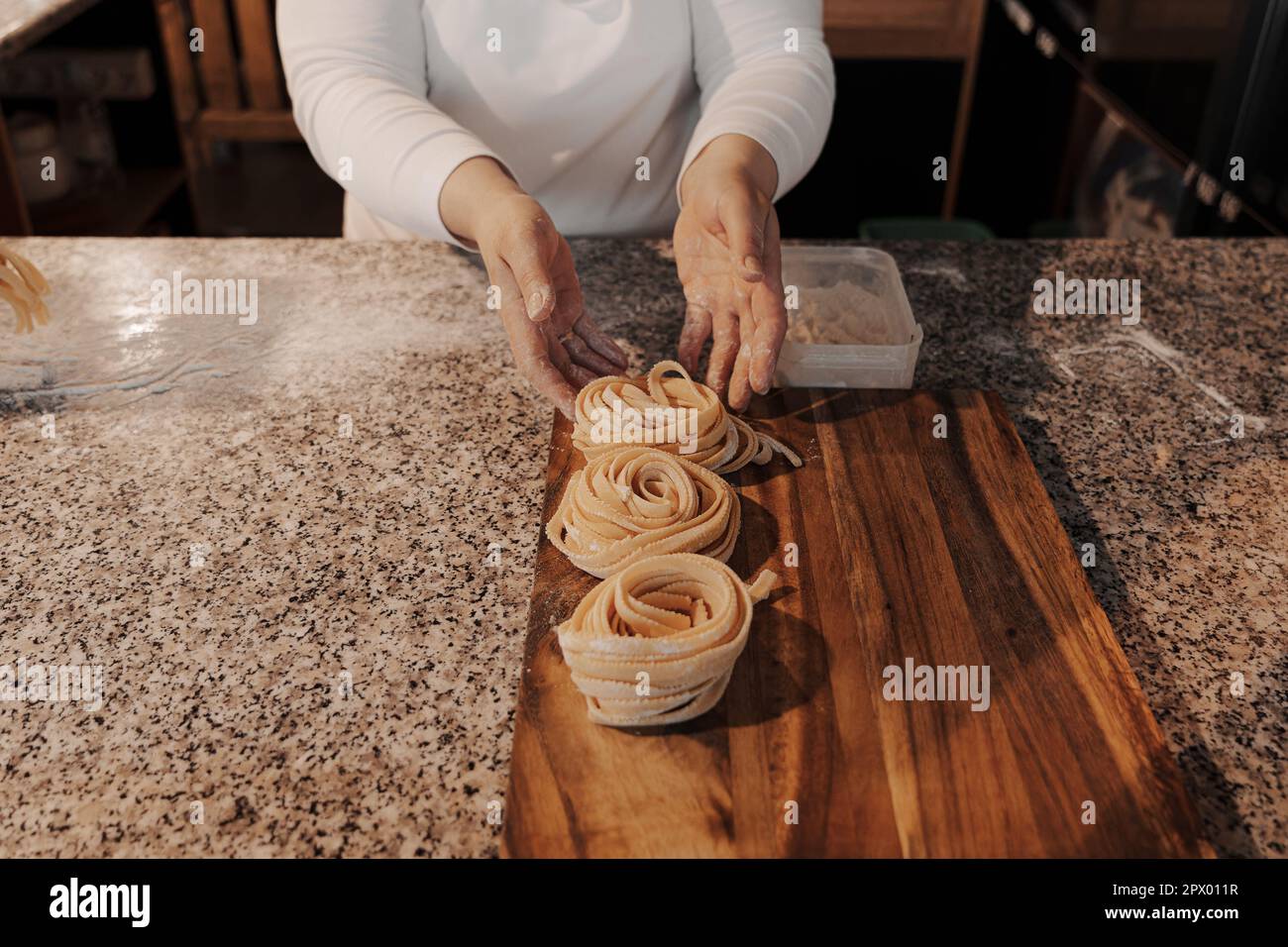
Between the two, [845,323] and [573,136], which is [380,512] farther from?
[573,136]

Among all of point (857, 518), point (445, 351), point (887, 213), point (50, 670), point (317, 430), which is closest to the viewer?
point (50, 670)

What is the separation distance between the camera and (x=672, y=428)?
124cm

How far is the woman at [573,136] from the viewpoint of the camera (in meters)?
1.35

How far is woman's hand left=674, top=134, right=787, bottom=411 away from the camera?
1.32m

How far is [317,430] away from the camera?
1.37 meters

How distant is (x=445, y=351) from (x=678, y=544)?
1.98ft

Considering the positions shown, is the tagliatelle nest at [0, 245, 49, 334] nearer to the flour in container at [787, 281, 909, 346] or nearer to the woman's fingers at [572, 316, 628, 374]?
the woman's fingers at [572, 316, 628, 374]

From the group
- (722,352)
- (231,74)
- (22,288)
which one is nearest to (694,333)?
(722,352)

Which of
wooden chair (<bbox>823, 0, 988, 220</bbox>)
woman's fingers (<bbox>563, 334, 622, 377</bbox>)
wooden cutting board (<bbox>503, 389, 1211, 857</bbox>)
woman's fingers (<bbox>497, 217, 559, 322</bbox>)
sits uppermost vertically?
woman's fingers (<bbox>497, 217, 559, 322</bbox>)

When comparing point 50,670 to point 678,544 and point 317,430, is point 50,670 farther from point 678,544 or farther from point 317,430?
point 678,544

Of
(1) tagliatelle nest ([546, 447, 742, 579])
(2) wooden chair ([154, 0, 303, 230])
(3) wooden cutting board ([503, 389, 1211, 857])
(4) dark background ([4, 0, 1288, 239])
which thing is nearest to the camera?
(3) wooden cutting board ([503, 389, 1211, 857])

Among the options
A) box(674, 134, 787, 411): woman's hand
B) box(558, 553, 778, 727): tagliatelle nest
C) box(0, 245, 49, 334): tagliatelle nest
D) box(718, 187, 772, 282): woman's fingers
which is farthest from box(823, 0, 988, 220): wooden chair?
box(558, 553, 778, 727): tagliatelle nest

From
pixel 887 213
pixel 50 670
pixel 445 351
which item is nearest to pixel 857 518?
pixel 445 351

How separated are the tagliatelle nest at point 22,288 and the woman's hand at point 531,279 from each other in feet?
1.93
